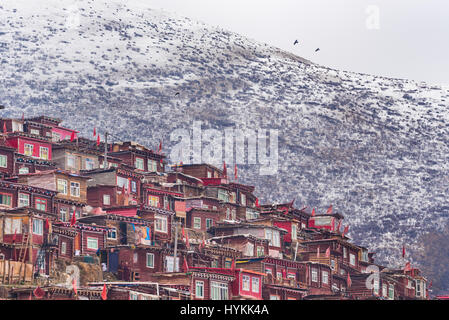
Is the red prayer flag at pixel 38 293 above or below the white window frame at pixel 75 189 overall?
below

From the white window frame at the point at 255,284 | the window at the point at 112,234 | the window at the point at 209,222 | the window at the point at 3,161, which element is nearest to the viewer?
the white window frame at the point at 255,284

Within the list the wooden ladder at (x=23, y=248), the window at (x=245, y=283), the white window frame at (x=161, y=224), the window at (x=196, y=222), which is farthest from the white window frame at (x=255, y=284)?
the wooden ladder at (x=23, y=248)

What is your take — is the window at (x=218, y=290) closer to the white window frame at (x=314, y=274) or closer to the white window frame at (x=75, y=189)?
the white window frame at (x=75, y=189)

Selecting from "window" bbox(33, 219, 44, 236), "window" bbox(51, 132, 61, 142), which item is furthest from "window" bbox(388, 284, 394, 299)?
"window" bbox(33, 219, 44, 236)

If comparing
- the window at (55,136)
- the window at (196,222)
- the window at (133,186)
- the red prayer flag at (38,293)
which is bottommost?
the red prayer flag at (38,293)

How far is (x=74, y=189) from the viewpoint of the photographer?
84688 millimetres

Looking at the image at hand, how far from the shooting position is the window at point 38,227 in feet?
228

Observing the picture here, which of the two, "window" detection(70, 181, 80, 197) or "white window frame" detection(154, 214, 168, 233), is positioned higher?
"window" detection(70, 181, 80, 197)

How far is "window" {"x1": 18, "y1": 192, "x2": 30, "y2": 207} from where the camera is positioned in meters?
75.9

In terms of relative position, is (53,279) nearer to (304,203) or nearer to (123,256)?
(123,256)

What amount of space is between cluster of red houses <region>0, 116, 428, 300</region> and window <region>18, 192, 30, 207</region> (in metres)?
0.09

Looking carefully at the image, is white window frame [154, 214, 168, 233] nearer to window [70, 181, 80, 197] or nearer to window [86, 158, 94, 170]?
window [70, 181, 80, 197]

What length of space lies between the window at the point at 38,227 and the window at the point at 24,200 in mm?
6044

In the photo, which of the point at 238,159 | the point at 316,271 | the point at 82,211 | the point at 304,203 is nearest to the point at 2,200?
the point at 82,211
